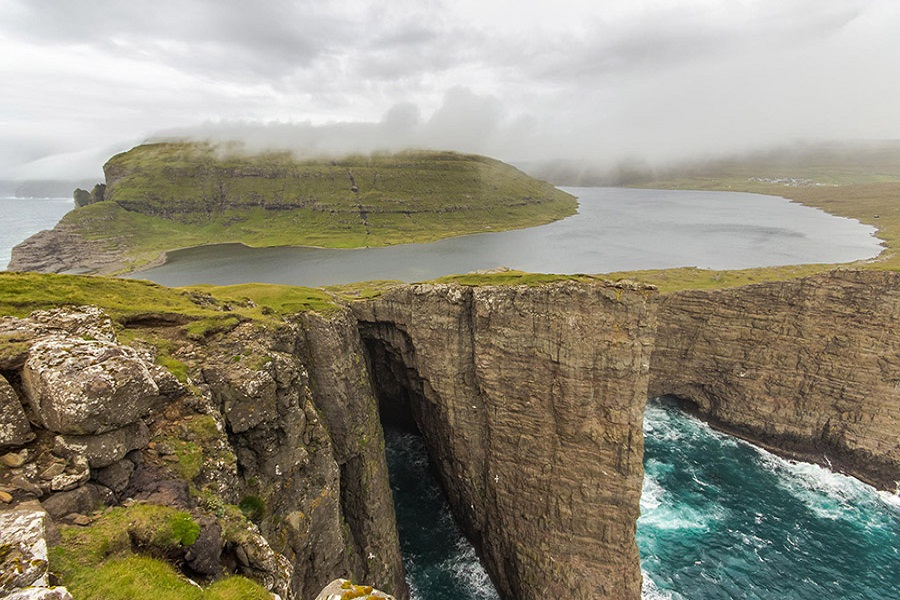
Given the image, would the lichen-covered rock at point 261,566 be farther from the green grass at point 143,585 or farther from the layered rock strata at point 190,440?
the green grass at point 143,585

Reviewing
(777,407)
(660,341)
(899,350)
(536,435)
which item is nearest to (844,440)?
(777,407)

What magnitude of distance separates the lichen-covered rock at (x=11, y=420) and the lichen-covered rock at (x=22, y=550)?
2907 millimetres

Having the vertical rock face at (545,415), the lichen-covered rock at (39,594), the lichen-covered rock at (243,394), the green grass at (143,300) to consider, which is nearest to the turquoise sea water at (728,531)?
the vertical rock face at (545,415)

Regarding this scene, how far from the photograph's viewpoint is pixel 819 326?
59.5 metres

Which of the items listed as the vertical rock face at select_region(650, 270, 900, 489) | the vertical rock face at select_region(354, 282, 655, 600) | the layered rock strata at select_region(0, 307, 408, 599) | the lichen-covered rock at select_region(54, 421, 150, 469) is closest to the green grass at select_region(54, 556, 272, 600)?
the layered rock strata at select_region(0, 307, 408, 599)

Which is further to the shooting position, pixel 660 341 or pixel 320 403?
pixel 660 341

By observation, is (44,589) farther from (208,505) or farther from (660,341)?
(660,341)

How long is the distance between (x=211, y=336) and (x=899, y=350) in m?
81.3

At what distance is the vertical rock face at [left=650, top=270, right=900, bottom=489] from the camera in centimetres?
5572

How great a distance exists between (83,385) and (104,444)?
229 cm

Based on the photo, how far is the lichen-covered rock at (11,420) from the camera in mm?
12195

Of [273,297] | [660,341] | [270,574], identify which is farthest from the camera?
[660,341]

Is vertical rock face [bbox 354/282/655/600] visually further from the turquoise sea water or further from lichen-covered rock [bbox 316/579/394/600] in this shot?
lichen-covered rock [bbox 316/579/394/600]

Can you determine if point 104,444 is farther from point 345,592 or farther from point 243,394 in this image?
point 345,592
